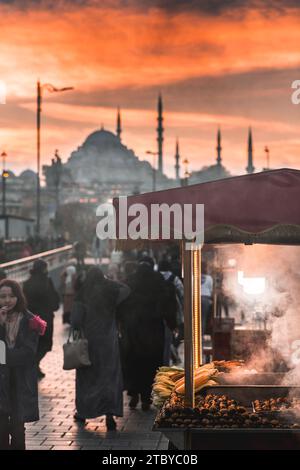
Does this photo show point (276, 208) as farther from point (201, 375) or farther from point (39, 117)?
point (39, 117)

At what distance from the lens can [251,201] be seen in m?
6.09

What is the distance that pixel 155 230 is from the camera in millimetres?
6363

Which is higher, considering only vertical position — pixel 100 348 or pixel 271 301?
pixel 271 301

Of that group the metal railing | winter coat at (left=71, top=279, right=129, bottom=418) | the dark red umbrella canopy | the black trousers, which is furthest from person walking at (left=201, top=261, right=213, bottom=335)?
the dark red umbrella canopy

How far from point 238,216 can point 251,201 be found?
140 millimetres

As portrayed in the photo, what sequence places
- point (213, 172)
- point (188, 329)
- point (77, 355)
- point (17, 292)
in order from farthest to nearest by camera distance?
point (213, 172) → point (77, 355) → point (17, 292) → point (188, 329)

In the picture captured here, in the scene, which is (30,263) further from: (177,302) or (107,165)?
(107,165)

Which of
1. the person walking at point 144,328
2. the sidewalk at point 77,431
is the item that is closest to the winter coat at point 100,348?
the sidewalk at point 77,431

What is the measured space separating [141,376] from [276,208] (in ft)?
17.7

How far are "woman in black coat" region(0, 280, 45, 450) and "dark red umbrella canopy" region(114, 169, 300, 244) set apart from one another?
1.62m

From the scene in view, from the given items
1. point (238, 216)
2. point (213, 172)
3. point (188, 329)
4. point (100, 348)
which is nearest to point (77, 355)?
point (100, 348)

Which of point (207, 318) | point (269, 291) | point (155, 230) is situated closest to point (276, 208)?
point (155, 230)

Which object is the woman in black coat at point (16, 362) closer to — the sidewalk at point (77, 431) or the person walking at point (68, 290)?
the sidewalk at point (77, 431)
